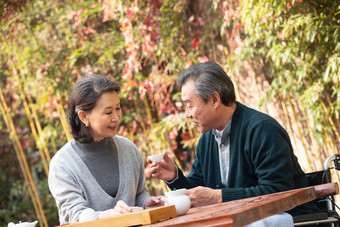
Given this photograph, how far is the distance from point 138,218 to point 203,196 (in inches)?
19.5

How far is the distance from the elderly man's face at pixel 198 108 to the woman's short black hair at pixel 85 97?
0.37m

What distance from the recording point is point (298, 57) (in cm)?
400

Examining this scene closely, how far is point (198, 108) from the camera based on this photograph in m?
2.34

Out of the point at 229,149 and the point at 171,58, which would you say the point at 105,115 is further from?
the point at 171,58

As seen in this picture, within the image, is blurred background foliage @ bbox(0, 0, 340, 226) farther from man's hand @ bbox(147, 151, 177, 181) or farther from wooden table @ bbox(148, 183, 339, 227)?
wooden table @ bbox(148, 183, 339, 227)

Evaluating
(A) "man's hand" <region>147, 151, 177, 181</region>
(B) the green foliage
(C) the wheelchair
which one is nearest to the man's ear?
(A) "man's hand" <region>147, 151, 177, 181</region>

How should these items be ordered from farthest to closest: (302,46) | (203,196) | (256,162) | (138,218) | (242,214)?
(302,46) → (256,162) → (203,196) → (138,218) → (242,214)

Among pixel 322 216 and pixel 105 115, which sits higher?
pixel 105 115

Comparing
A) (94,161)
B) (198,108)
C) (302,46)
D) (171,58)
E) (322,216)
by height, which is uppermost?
(171,58)

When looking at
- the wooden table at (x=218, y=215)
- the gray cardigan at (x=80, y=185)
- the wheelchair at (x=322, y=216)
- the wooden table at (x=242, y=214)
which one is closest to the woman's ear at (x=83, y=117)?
the gray cardigan at (x=80, y=185)

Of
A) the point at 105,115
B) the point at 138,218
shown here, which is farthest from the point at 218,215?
the point at 105,115

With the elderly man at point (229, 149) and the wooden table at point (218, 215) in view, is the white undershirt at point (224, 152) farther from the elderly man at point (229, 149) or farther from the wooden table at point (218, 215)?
the wooden table at point (218, 215)

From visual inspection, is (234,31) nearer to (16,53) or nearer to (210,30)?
(210,30)

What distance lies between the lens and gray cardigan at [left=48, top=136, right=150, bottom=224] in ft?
7.20
